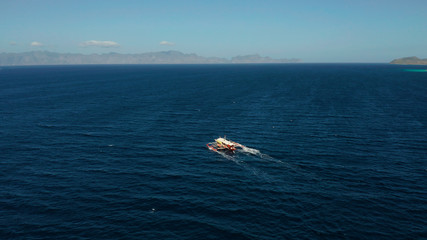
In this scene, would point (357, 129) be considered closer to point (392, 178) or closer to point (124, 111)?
point (392, 178)

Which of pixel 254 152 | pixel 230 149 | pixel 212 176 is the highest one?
pixel 230 149

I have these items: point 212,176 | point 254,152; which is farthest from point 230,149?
point 212,176

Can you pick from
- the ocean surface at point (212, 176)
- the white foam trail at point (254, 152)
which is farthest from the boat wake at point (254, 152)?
the ocean surface at point (212, 176)

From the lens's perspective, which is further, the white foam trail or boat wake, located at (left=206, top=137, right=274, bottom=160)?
boat wake, located at (left=206, top=137, right=274, bottom=160)

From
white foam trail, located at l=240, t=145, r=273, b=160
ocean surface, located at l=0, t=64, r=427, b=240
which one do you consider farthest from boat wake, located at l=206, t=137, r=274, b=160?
ocean surface, located at l=0, t=64, r=427, b=240

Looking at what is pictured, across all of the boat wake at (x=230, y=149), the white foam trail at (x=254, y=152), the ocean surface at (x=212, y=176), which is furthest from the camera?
the boat wake at (x=230, y=149)

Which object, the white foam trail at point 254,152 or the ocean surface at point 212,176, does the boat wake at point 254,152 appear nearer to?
the white foam trail at point 254,152

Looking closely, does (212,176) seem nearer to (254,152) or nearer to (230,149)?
(230,149)

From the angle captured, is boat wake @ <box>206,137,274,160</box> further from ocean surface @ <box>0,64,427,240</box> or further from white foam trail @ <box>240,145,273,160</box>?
ocean surface @ <box>0,64,427,240</box>
